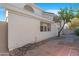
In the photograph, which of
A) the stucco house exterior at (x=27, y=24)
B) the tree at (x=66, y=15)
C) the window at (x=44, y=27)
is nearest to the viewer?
the stucco house exterior at (x=27, y=24)

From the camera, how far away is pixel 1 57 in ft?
13.6

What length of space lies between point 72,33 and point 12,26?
1.45 metres

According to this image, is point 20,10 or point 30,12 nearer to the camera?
point 20,10

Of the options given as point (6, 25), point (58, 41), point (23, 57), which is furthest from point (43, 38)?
point (6, 25)

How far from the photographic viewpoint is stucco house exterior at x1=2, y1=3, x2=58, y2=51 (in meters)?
4.02

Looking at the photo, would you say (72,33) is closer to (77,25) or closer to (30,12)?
(77,25)

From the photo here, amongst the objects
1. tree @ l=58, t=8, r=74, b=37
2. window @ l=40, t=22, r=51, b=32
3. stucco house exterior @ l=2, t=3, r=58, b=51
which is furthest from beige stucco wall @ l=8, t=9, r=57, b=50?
tree @ l=58, t=8, r=74, b=37

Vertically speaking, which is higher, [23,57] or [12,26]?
[12,26]

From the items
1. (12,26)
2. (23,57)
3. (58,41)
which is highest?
(12,26)

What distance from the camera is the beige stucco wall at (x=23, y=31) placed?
402cm

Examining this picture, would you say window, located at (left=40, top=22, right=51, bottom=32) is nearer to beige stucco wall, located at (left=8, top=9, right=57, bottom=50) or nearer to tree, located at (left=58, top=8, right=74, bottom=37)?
beige stucco wall, located at (left=8, top=9, right=57, bottom=50)

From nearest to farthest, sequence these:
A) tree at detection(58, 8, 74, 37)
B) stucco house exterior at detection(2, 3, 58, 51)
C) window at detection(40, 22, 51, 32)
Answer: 1. stucco house exterior at detection(2, 3, 58, 51)
2. tree at detection(58, 8, 74, 37)
3. window at detection(40, 22, 51, 32)

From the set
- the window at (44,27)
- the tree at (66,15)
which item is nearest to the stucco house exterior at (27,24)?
the window at (44,27)

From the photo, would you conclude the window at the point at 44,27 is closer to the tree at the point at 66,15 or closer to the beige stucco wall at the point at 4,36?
the tree at the point at 66,15
